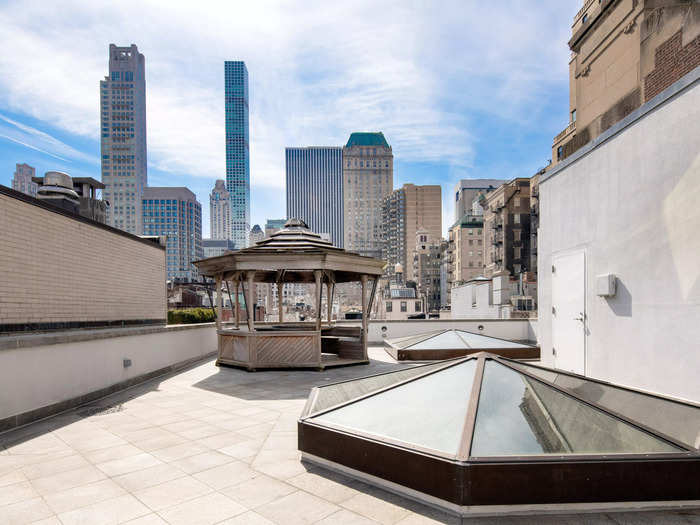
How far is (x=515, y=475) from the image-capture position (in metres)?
3.14

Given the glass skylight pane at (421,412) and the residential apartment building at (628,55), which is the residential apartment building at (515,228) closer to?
the residential apartment building at (628,55)

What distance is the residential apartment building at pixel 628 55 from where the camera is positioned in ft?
21.7

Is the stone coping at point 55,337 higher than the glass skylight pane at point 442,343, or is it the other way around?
the stone coping at point 55,337

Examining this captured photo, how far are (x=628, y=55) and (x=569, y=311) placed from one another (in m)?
5.25

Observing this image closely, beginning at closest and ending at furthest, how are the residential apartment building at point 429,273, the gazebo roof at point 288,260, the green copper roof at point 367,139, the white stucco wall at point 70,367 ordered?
the white stucco wall at point 70,367, the gazebo roof at point 288,260, the residential apartment building at point 429,273, the green copper roof at point 367,139

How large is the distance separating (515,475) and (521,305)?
44.8 meters

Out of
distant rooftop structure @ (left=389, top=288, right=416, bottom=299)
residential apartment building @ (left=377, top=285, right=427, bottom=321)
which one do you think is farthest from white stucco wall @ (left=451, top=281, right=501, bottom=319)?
distant rooftop structure @ (left=389, top=288, right=416, bottom=299)

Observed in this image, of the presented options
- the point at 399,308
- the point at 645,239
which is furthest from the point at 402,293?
the point at 645,239

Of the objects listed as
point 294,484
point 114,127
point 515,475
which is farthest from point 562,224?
point 114,127

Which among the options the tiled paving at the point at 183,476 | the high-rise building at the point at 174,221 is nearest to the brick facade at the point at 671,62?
the tiled paving at the point at 183,476

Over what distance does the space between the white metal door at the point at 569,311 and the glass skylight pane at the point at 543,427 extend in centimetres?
468

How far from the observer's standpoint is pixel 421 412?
4.04m

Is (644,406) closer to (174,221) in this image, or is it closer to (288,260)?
(288,260)

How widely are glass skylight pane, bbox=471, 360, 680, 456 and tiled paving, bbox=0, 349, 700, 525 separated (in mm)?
509
